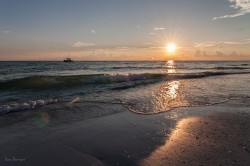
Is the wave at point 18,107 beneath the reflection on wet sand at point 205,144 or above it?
above

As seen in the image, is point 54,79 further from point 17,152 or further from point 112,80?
point 17,152

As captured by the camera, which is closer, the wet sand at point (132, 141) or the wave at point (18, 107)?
the wet sand at point (132, 141)

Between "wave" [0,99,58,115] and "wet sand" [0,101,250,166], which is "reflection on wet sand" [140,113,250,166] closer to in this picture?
"wet sand" [0,101,250,166]

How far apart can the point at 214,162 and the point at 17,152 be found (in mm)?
4020

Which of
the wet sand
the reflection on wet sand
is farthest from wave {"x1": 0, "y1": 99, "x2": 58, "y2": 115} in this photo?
the reflection on wet sand

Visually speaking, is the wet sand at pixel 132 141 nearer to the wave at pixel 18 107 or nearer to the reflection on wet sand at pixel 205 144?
the reflection on wet sand at pixel 205 144

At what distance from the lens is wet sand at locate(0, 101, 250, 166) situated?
4465 mm

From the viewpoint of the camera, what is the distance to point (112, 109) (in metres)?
9.14

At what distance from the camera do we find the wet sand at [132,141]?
446cm

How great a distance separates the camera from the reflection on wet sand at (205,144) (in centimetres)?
440

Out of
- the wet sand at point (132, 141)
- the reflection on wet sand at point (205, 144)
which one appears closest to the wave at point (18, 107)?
the wet sand at point (132, 141)

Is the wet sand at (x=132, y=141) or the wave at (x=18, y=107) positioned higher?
the wave at (x=18, y=107)

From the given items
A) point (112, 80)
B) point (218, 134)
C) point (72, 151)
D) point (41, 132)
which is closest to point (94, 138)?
point (72, 151)

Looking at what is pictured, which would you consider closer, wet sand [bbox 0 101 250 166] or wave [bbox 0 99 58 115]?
wet sand [bbox 0 101 250 166]
